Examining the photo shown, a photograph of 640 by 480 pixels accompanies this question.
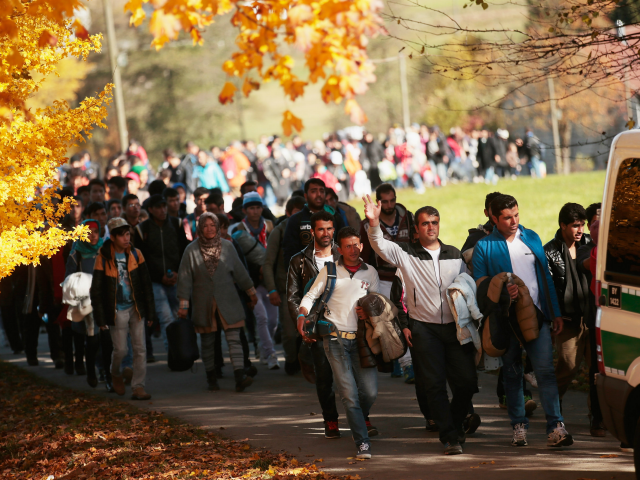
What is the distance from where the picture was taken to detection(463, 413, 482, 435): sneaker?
7.46m

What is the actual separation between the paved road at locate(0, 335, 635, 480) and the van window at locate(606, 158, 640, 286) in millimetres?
1488

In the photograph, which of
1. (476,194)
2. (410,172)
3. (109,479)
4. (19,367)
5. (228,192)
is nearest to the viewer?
(109,479)

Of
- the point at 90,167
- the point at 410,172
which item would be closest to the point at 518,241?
the point at 90,167

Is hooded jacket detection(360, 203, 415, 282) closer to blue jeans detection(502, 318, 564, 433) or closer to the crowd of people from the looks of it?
the crowd of people

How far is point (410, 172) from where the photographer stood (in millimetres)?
33750

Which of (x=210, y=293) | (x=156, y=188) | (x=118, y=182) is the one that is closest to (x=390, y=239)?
(x=210, y=293)

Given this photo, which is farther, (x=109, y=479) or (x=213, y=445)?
(x=213, y=445)

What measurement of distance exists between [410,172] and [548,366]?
88.8 feet

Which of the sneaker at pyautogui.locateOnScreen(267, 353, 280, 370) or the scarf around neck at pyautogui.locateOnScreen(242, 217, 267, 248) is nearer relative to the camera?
the sneaker at pyautogui.locateOnScreen(267, 353, 280, 370)

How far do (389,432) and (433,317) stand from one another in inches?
54.5

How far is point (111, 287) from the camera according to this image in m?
9.89

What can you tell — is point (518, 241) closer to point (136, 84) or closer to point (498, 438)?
point (498, 438)

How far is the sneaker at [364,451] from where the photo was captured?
695cm

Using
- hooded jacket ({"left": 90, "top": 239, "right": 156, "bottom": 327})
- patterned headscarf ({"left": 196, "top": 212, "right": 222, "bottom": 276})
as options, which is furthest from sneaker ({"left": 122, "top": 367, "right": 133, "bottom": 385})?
patterned headscarf ({"left": 196, "top": 212, "right": 222, "bottom": 276})
